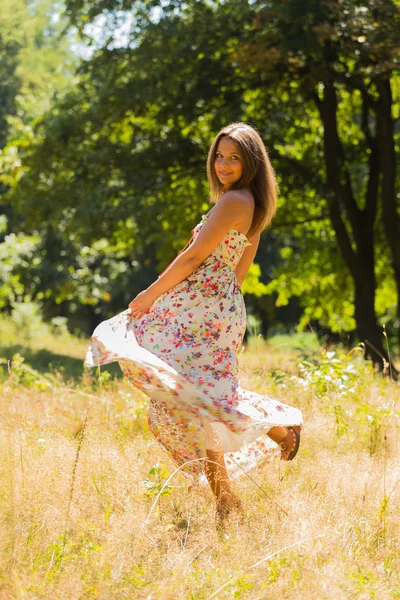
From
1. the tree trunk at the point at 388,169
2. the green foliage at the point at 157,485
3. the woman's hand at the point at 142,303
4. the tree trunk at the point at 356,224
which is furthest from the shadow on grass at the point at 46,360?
the green foliage at the point at 157,485

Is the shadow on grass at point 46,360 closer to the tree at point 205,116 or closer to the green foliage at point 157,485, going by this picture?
the tree at point 205,116

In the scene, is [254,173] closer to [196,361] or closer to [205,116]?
[196,361]

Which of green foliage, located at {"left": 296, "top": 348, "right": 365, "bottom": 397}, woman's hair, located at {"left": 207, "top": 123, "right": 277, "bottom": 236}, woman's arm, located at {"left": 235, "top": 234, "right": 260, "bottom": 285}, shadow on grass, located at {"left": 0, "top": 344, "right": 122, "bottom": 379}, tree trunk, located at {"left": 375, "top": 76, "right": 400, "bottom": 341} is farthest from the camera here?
tree trunk, located at {"left": 375, "top": 76, "right": 400, "bottom": 341}

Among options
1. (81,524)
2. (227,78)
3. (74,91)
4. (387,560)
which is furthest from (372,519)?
(74,91)

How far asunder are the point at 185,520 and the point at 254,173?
1.75 m

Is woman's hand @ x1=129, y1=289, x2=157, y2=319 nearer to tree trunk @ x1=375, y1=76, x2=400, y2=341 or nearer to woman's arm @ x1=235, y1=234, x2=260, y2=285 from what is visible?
woman's arm @ x1=235, y1=234, x2=260, y2=285

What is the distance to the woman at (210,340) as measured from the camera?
3.72 metres

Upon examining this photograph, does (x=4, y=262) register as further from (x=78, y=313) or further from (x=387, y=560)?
(x=387, y=560)

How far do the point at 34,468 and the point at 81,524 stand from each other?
2.01 feet

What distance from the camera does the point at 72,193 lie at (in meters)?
13.5

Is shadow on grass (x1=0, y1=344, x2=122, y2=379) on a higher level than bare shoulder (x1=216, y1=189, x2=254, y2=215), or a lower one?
lower

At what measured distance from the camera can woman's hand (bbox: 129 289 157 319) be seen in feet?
13.0

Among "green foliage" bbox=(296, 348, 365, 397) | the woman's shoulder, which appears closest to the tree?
"green foliage" bbox=(296, 348, 365, 397)

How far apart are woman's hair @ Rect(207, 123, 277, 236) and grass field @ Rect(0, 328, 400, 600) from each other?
55.6 inches
